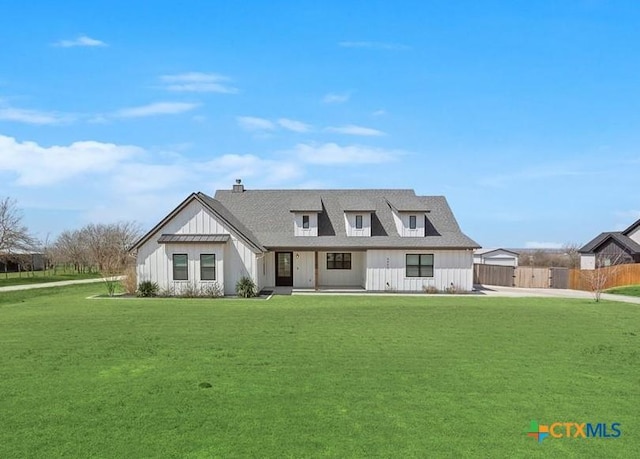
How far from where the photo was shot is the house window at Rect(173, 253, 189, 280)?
23.0m

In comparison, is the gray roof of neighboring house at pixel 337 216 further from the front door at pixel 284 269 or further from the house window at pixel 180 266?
the house window at pixel 180 266

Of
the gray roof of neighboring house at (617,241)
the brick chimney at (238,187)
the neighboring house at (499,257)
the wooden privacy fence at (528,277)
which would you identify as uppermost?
the brick chimney at (238,187)

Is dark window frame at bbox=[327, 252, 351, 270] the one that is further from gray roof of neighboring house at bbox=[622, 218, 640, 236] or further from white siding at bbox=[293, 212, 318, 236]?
gray roof of neighboring house at bbox=[622, 218, 640, 236]

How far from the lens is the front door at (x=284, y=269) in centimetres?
2755

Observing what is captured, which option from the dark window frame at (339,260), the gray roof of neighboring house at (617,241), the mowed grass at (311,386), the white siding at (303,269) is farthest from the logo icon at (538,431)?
the gray roof of neighboring house at (617,241)

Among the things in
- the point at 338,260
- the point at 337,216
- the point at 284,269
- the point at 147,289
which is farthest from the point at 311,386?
the point at 337,216

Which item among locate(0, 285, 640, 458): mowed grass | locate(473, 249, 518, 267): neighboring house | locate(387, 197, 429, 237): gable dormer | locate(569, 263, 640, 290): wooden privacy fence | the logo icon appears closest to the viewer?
locate(0, 285, 640, 458): mowed grass

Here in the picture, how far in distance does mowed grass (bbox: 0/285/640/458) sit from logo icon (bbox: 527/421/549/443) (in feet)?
0.29

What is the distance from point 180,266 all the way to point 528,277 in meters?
24.0

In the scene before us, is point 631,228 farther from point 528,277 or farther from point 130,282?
point 130,282

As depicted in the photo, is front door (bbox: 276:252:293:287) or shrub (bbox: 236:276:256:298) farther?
front door (bbox: 276:252:293:287)

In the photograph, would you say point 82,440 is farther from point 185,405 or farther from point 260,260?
point 260,260

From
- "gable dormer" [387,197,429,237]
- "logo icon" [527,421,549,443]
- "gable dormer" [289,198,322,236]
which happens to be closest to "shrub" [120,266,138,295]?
"gable dormer" [289,198,322,236]

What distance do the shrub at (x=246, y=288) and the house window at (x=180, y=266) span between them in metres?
3.11
